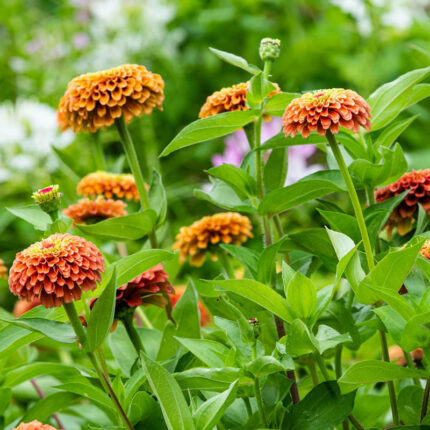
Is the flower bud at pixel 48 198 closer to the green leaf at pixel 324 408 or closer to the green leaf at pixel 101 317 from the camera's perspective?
the green leaf at pixel 101 317

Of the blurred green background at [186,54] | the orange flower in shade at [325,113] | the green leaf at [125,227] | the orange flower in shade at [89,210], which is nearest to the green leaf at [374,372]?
the orange flower in shade at [325,113]

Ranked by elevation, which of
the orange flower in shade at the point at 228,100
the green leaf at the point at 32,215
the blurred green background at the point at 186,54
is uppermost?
the blurred green background at the point at 186,54

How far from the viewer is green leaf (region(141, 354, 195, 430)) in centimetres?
41

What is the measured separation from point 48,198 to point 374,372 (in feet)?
0.87

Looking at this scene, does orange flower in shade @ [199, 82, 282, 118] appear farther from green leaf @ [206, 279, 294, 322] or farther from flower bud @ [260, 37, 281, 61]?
green leaf @ [206, 279, 294, 322]

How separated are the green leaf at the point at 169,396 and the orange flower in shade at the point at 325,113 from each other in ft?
0.58

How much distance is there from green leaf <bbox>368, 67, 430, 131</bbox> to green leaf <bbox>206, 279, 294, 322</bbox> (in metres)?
0.18

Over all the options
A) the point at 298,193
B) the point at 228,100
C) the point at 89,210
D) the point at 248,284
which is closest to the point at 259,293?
the point at 248,284

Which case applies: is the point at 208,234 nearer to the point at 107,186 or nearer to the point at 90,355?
the point at 107,186

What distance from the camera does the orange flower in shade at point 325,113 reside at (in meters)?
0.44

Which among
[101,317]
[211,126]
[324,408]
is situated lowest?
[324,408]

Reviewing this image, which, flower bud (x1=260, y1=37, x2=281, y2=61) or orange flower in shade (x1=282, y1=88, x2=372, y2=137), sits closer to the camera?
orange flower in shade (x1=282, y1=88, x2=372, y2=137)

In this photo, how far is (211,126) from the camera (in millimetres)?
519

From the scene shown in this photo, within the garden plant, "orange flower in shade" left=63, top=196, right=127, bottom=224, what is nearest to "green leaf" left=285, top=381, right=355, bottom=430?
the garden plant
